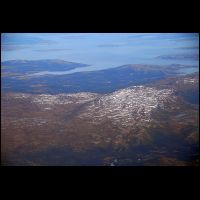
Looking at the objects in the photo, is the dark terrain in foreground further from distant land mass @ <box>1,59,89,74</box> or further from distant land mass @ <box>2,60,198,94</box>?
distant land mass @ <box>1,59,89,74</box>

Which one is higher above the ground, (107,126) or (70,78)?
(70,78)

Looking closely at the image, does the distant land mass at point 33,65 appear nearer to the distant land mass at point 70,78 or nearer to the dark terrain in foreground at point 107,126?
the distant land mass at point 70,78

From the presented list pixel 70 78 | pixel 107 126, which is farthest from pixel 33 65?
pixel 107 126

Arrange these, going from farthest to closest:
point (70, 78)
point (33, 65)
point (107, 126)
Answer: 1. point (70, 78)
2. point (33, 65)
3. point (107, 126)

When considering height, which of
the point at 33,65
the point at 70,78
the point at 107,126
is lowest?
the point at 107,126

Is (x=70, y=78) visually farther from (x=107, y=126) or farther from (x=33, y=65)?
(x=107, y=126)

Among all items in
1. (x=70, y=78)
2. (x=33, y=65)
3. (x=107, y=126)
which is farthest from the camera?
(x=70, y=78)

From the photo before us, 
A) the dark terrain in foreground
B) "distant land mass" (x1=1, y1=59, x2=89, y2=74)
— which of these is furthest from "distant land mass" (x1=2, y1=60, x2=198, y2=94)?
the dark terrain in foreground
